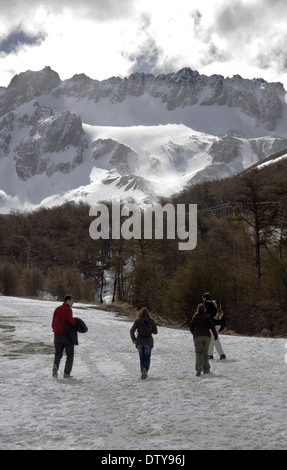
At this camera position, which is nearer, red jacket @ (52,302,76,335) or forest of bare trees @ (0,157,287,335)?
red jacket @ (52,302,76,335)

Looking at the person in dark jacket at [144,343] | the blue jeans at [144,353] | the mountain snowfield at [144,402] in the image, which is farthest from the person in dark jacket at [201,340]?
the blue jeans at [144,353]

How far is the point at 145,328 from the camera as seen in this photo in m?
12.3

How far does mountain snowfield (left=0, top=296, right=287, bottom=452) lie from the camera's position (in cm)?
752

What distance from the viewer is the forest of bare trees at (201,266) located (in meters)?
30.2

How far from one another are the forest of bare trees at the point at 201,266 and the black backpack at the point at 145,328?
18.1m

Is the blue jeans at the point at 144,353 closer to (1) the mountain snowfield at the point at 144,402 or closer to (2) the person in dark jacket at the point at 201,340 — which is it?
(1) the mountain snowfield at the point at 144,402

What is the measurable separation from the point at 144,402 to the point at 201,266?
2271 centimetres

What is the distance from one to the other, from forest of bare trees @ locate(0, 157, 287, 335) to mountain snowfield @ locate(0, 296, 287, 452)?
12982mm

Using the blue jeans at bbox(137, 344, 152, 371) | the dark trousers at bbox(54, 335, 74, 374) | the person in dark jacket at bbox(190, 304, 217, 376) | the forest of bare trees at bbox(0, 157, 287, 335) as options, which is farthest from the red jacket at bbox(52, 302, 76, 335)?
the forest of bare trees at bbox(0, 157, 287, 335)

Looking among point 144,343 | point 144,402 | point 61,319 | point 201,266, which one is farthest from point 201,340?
point 201,266

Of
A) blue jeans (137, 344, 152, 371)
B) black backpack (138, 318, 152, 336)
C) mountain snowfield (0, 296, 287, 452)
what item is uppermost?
black backpack (138, 318, 152, 336)

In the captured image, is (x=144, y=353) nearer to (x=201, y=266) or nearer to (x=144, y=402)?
(x=144, y=402)

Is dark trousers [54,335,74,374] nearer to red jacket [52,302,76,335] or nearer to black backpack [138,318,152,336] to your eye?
red jacket [52,302,76,335]
